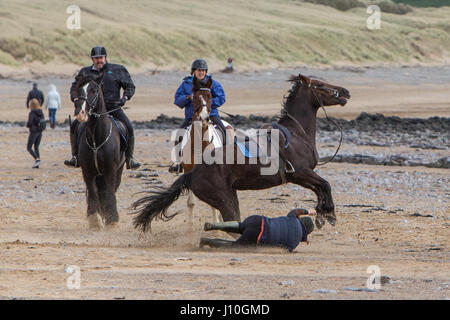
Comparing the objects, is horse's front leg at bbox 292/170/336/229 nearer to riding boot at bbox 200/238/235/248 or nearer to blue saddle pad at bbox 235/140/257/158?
blue saddle pad at bbox 235/140/257/158

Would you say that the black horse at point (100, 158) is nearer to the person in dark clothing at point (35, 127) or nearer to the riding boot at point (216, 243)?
the riding boot at point (216, 243)

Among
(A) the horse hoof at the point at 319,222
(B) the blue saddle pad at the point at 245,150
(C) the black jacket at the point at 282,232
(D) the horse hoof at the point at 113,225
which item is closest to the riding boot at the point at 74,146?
(D) the horse hoof at the point at 113,225

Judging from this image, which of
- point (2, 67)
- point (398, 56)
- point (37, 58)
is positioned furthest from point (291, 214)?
point (398, 56)

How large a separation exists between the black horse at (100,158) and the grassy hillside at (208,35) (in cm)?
4045

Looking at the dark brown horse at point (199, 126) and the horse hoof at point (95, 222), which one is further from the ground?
the dark brown horse at point (199, 126)

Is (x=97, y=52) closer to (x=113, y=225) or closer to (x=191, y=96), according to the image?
(x=191, y=96)

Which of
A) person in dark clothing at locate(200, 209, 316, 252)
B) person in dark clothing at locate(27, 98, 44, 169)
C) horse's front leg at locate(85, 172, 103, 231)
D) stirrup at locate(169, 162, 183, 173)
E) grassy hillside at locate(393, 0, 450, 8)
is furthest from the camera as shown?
grassy hillside at locate(393, 0, 450, 8)

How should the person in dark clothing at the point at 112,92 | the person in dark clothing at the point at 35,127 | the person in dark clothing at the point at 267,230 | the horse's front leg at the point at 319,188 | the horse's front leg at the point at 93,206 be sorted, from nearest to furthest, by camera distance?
the person in dark clothing at the point at 267,230
the horse's front leg at the point at 319,188
the horse's front leg at the point at 93,206
the person in dark clothing at the point at 112,92
the person in dark clothing at the point at 35,127

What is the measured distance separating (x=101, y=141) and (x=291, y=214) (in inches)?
141

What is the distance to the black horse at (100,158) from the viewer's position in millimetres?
12734

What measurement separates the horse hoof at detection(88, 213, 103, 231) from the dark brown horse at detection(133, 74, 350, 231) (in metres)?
1.37

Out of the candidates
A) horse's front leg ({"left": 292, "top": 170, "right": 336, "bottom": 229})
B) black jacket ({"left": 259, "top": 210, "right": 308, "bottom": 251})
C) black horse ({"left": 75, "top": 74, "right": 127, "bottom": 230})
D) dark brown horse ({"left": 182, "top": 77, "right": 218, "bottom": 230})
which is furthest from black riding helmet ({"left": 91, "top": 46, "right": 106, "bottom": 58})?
black jacket ({"left": 259, "top": 210, "right": 308, "bottom": 251})

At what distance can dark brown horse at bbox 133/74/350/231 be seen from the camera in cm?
1088

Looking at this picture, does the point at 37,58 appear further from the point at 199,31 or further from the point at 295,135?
the point at 295,135
